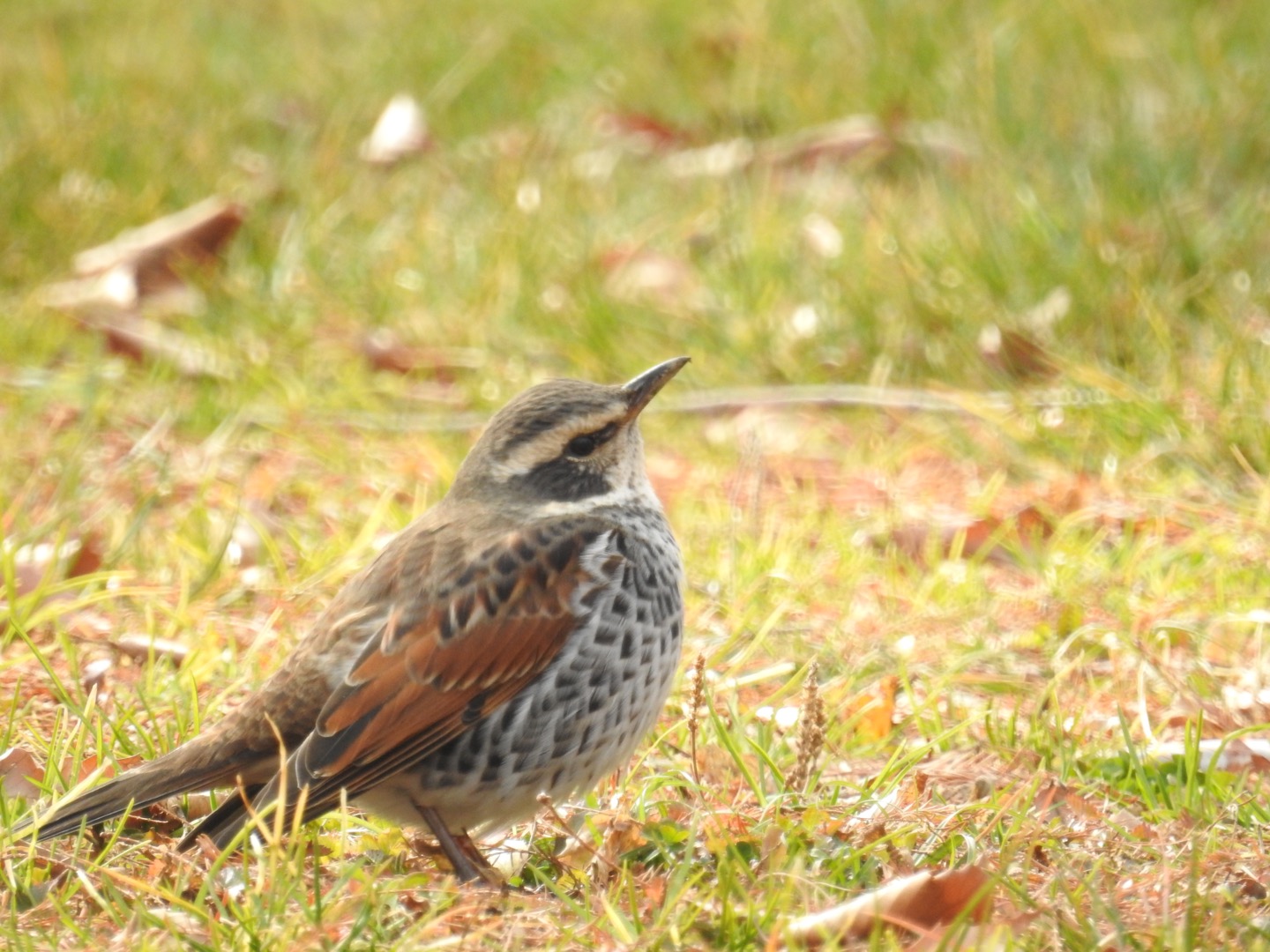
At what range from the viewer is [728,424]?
6.50 m

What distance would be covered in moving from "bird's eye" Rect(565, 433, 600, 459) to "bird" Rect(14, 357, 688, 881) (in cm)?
26

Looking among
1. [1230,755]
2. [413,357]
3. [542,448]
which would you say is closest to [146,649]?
[542,448]

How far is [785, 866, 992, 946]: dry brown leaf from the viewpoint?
118 inches

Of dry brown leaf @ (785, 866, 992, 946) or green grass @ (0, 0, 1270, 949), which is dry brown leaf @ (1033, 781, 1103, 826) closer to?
green grass @ (0, 0, 1270, 949)

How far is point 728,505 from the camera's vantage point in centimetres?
570

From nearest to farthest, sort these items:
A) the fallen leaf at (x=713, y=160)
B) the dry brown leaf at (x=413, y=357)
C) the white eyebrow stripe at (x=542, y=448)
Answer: the white eyebrow stripe at (x=542, y=448)
the dry brown leaf at (x=413, y=357)
the fallen leaf at (x=713, y=160)

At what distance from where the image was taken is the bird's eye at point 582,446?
4.18 metres

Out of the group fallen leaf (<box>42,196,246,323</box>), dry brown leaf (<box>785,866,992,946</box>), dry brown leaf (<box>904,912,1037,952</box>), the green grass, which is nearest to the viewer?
dry brown leaf (<box>904,912,1037,952</box>)

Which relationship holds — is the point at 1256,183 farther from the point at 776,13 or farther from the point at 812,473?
the point at 776,13

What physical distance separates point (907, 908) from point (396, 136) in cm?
656

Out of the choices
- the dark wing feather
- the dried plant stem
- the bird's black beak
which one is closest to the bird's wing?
the dark wing feather

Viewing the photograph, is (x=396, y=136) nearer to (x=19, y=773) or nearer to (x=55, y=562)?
(x=55, y=562)

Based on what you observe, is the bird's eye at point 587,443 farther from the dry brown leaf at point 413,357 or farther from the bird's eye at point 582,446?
the dry brown leaf at point 413,357

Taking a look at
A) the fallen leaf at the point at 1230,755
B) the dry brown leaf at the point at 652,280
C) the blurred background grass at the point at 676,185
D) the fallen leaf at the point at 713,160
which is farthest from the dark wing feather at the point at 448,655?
the fallen leaf at the point at 713,160
